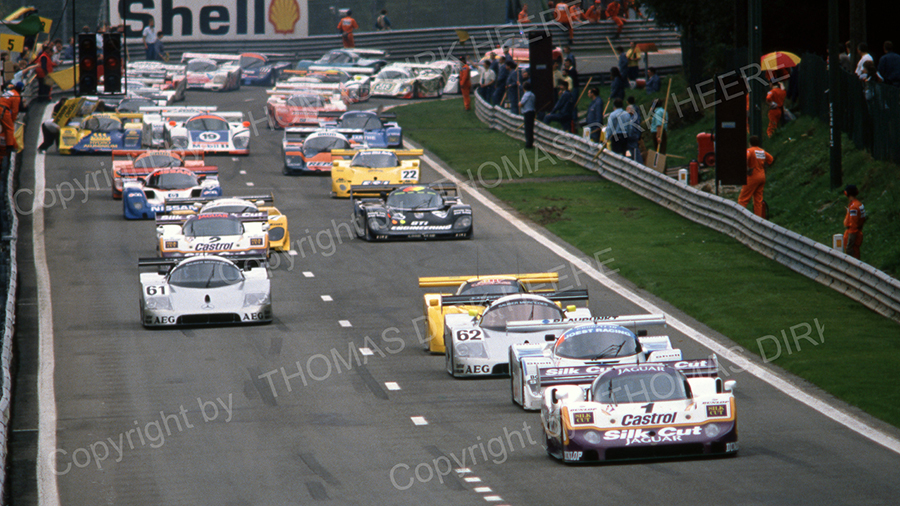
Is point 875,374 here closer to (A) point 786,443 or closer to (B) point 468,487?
(A) point 786,443

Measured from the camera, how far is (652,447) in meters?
13.8

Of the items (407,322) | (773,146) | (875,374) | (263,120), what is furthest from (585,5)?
(875,374)

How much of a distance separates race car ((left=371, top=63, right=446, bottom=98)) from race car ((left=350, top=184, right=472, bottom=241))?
27357 mm

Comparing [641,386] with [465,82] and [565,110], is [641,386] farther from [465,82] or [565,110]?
[465,82]

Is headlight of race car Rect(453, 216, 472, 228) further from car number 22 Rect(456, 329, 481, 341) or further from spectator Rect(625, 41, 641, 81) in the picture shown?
spectator Rect(625, 41, 641, 81)

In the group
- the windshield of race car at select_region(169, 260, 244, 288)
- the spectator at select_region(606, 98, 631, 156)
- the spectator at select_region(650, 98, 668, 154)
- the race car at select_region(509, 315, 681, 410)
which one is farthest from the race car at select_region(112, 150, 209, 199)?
the race car at select_region(509, 315, 681, 410)

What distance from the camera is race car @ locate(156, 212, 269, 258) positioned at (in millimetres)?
26578

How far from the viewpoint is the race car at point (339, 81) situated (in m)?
54.1

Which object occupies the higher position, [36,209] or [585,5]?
[585,5]

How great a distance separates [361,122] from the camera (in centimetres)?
4291

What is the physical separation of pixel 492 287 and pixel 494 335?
2.50 metres

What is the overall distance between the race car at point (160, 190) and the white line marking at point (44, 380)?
7.62ft

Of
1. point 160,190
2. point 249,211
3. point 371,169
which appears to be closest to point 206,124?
point 160,190

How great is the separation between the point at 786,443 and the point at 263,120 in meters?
39.6
